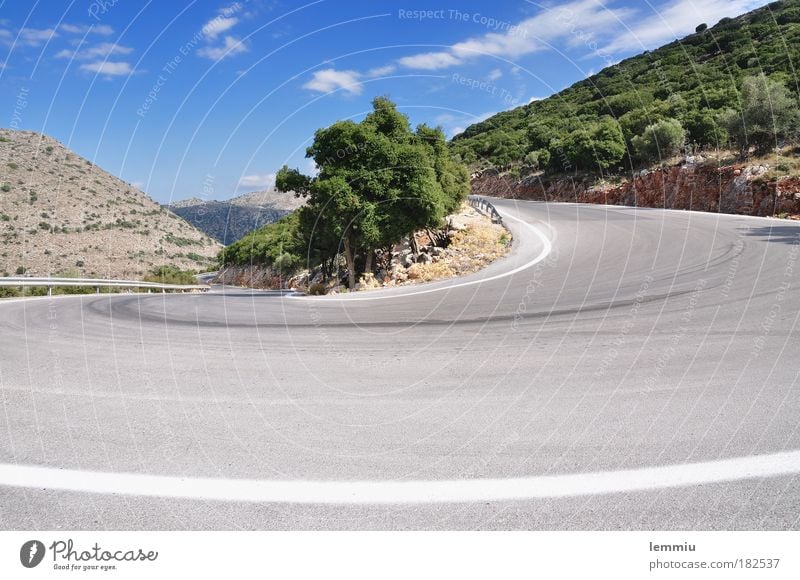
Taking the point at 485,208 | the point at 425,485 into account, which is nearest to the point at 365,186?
the point at 485,208

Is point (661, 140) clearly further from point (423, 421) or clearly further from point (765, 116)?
point (423, 421)

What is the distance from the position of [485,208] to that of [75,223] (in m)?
56.1

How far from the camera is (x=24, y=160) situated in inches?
2916

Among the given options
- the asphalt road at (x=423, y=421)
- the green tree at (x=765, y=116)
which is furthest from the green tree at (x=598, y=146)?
the asphalt road at (x=423, y=421)

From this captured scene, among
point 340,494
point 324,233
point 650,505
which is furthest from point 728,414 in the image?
point 324,233

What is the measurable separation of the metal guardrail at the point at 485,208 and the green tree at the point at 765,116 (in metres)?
14.6

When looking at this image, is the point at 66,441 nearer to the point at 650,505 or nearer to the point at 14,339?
the point at 650,505

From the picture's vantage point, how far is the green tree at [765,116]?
90.0 ft

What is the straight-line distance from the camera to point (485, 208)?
35188mm

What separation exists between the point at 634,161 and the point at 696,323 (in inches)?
1434

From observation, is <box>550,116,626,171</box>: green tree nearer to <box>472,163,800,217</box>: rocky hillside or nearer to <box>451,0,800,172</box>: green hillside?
<box>451,0,800,172</box>: green hillside
